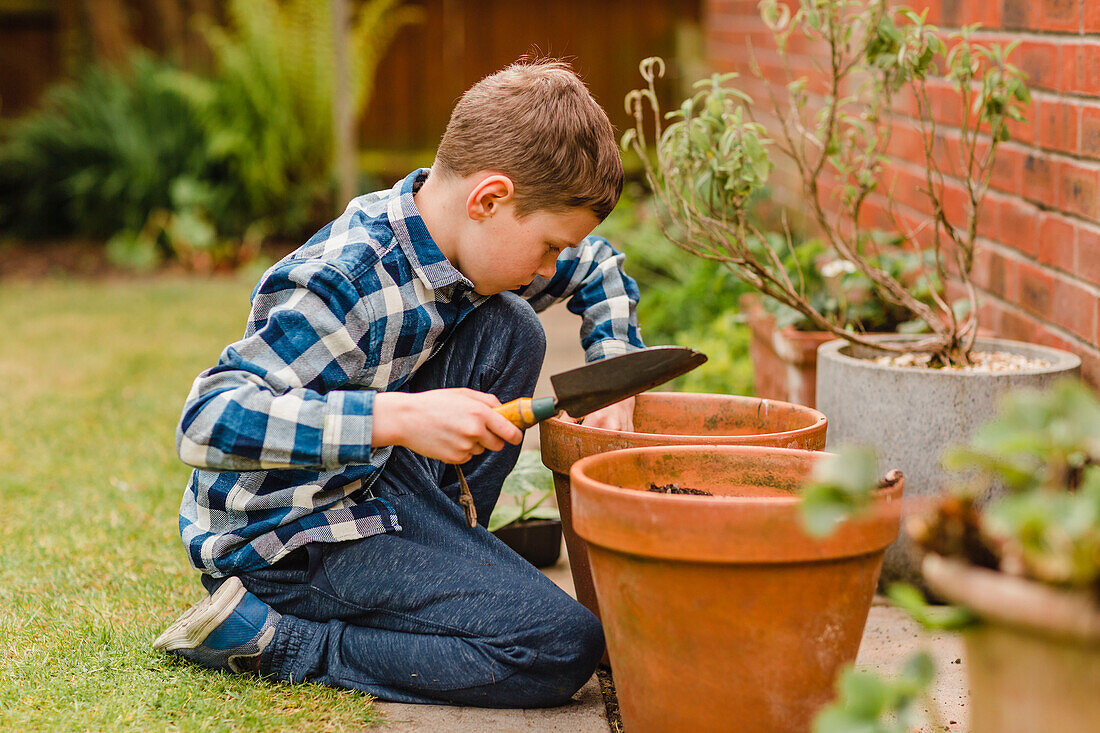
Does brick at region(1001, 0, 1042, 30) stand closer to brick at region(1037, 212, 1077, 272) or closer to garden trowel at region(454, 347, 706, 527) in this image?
brick at region(1037, 212, 1077, 272)

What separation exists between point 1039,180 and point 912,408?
0.67 m

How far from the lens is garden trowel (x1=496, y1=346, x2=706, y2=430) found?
156 centimetres

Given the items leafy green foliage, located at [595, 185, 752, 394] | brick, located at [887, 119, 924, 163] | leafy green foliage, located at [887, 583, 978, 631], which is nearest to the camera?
leafy green foliage, located at [887, 583, 978, 631]

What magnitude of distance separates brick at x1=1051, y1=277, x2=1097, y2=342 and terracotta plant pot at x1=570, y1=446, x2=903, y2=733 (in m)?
0.94

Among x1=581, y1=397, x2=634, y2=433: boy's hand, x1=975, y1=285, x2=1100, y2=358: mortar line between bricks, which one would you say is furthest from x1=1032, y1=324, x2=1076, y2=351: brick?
x1=581, y1=397, x2=634, y2=433: boy's hand

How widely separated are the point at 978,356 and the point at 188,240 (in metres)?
5.36

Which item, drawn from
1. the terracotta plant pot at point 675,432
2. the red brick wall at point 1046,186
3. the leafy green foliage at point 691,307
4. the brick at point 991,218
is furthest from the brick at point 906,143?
the terracotta plant pot at point 675,432

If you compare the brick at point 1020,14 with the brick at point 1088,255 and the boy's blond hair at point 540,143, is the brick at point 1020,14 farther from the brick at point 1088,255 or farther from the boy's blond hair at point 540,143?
the boy's blond hair at point 540,143

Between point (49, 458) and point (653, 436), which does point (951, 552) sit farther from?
point (49, 458)

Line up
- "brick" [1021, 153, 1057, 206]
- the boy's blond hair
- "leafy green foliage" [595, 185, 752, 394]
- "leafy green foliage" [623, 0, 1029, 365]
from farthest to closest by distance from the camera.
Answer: "leafy green foliage" [595, 185, 752, 394] < "brick" [1021, 153, 1057, 206] < "leafy green foliage" [623, 0, 1029, 365] < the boy's blond hair

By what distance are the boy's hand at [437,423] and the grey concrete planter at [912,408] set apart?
0.82 meters

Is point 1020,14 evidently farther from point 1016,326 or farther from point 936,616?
point 936,616

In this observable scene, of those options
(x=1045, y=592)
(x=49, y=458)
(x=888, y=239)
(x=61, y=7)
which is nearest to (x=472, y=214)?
(x=1045, y=592)

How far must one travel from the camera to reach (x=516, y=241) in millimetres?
1731
